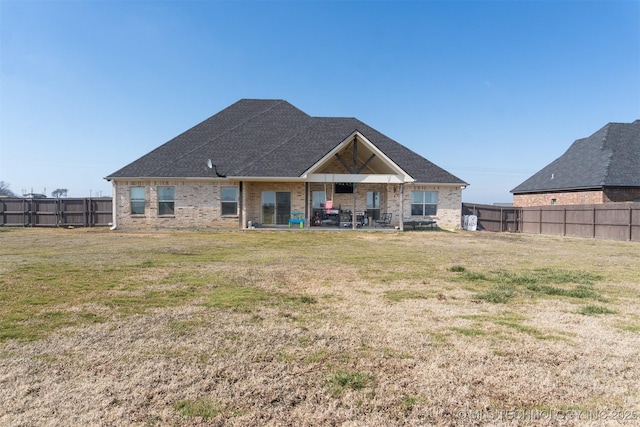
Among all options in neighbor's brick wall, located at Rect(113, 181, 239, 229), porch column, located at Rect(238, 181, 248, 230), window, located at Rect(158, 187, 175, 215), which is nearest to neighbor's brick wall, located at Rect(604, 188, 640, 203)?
porch column, located at Rect(238, 181, 248, 230)

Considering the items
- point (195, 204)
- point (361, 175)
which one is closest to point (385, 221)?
point (361, 175)

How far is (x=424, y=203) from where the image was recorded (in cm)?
2270

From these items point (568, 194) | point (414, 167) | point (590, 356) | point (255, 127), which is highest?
point (255, 127)

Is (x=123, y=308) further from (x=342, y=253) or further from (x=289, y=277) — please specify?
(x=342, y=253)

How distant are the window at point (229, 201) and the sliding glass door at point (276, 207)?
5.70 feet

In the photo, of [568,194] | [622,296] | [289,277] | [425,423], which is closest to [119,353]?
[425,423]

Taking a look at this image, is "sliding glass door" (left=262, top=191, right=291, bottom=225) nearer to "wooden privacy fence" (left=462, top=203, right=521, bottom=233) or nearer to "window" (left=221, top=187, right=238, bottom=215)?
"window" (left=221, top=187, right=238, bottom=215)

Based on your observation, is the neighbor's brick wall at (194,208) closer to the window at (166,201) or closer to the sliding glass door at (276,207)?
the window at (166,201)

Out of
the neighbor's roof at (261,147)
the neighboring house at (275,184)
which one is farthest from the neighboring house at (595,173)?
the neighbor's roof at (261,147)

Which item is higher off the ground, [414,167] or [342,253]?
[414,167]

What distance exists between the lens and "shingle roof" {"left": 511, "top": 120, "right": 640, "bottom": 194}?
2355 centimetres

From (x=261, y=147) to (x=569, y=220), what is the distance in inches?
769

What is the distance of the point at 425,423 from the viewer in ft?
8.61

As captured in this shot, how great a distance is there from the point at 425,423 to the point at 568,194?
97.3 ft
